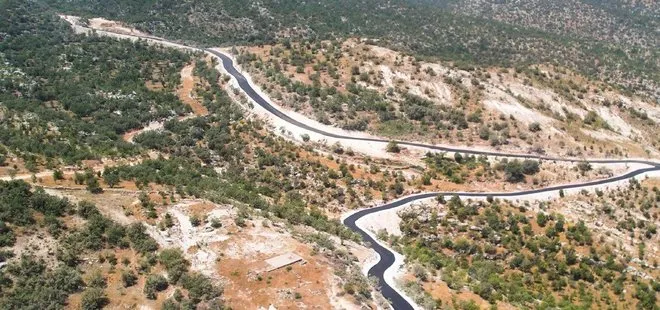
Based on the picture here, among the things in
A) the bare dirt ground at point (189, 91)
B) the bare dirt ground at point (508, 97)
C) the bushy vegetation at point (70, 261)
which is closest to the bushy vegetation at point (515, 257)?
the bushy vegetation at point (70, 261)

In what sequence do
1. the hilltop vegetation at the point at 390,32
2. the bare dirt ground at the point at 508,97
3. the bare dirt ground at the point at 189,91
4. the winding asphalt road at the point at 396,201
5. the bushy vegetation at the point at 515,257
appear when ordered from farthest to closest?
the hilltop vegetation at the point at 390,32 < the bare dirt ground at the point at 189,91 < the bare dirt ground at the point at 508,97 < the bushy vegetation at the point at 515,257 < the winding asphalt road at the point at 396,201

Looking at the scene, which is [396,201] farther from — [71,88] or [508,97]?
[71,88]

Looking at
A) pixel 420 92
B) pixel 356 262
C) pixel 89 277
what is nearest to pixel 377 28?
pixel 420 92

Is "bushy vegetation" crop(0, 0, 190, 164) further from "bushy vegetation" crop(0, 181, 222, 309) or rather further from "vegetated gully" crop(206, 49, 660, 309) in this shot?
"bushy vegetation" crop(0, 181, 222, 309)

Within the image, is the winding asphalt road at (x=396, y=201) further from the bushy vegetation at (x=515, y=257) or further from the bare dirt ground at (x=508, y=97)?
the bushy vegetation at (x=515, y=257)

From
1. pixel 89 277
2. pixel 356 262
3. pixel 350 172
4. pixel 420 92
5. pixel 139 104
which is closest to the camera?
pixel 89 277

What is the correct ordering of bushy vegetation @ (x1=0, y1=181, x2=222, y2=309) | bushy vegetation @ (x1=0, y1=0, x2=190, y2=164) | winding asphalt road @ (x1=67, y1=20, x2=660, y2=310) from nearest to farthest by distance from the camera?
1. bushy vegetation @ (x1=0, y1=181, x2=222, y2=309)
2. winding asphalt road @ (x1=67, y1=20, x2=660, y2=310)
3. bushy vegetation @ (x1=0, y1=0, x2=190, y2=164)

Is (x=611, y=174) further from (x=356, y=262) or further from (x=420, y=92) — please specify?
(x=356, y=262)

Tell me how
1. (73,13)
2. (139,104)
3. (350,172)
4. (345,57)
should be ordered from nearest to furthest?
1. (350,172)
2. (139,104)
3. (345,57)
4. (73,13)

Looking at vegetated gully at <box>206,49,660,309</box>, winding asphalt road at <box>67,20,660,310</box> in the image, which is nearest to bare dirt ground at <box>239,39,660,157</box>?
winding asphalt road at <box>67,20,660,310</box>

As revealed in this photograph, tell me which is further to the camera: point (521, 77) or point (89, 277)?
point (521, 77)

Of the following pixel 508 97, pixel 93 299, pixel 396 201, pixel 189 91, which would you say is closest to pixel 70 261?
pixel 93 299
